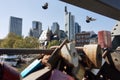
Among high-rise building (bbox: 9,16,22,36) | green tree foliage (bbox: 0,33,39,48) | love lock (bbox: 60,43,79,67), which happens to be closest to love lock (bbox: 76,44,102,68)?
love lock (bbox: 60,43,79,67)

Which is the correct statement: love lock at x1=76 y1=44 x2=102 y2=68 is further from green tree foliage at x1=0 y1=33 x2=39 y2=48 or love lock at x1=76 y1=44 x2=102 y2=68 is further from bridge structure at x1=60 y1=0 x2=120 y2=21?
green tree foliage at x1=0 y1=33 x2=39 y2=48

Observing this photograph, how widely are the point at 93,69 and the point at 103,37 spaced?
233 mm

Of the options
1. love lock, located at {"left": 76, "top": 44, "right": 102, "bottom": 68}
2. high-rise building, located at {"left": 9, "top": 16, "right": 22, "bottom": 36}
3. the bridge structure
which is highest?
high-rise building, located at {"left": 9, "top": 16, "right": 22, "bottom": 36}

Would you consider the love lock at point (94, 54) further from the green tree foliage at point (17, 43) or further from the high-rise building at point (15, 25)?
the high-rise building at point (15, 25)

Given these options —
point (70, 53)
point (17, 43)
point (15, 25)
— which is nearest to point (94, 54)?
point (70, 53)

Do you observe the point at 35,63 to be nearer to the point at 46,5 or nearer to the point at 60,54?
A: the point at 60,54

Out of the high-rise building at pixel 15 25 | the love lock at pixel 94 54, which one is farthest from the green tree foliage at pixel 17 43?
the love lock at pixel 94 54

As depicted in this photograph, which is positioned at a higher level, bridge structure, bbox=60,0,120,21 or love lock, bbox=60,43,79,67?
bridge structure, bbox=60,0,120,21

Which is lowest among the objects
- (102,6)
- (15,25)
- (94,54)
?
(94,54)

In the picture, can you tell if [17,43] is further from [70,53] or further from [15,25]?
[70,53]

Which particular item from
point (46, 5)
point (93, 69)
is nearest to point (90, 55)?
point (93, 69)

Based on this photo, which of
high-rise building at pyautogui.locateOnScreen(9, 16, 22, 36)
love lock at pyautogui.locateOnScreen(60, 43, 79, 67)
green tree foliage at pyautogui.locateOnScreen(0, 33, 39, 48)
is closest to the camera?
→ love lock at pyautogui.locateOnScreen(60, 43, 79, 67)

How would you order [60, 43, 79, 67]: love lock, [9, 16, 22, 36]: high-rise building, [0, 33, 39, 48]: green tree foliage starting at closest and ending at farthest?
[60, 43, 79, 67]: love lock < [0, 33, 39, 48]: green tree foliage < [9, 16, 22, 36]: high-rise building

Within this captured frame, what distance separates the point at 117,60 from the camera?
136 centimetres
